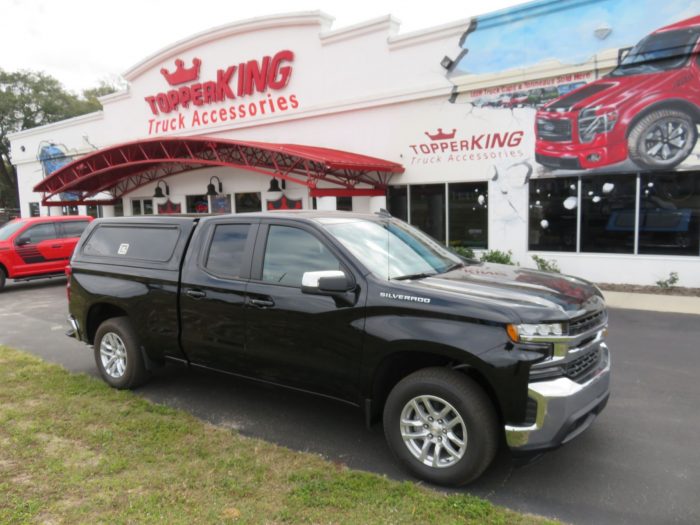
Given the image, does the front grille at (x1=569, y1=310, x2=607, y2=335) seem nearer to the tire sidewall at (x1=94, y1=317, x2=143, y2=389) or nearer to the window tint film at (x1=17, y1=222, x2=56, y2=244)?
the tire sidewall at (x1=94, y1=317, x2=143, y2=389)

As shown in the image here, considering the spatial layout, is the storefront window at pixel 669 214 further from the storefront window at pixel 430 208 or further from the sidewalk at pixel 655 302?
the storefront window at pixel 430 208

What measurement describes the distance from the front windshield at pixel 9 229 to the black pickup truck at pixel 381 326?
9.64 meters

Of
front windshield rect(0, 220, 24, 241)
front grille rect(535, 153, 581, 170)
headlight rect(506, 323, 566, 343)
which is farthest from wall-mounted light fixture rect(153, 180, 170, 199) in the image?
headlight rect(506, 323, 566, 343)

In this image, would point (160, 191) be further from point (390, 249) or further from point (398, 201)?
point (390, 249)

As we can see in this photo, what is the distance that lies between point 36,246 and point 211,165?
589 centimetres

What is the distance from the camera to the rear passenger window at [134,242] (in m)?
5.11

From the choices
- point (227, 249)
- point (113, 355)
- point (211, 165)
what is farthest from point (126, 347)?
point (211, 165)

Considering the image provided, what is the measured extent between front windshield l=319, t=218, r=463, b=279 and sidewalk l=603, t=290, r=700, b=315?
5949 mm

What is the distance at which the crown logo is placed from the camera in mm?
18328

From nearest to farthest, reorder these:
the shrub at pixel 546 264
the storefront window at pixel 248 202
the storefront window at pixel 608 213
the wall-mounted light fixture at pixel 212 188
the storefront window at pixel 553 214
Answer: the storefront window at pixel 608 213
the storefront window at pixel 553 214
the shrub at pixel 546 264
the storefront window at pixel 248 202
the wall-mounted light fixture at pixel 212 188

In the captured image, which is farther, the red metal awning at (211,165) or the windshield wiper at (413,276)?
the red metal awning at (211,165)

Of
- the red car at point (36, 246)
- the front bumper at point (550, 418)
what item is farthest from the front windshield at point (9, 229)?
the front bumper at point (550, 418)

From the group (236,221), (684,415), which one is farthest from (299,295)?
(684,415)

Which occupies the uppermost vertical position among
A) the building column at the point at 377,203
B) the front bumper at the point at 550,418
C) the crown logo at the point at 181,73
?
the crown logo at the point at 181,73
